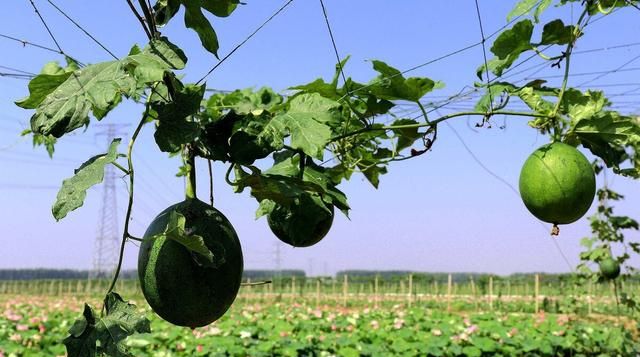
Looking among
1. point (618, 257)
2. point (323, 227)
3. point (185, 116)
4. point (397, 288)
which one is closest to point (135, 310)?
point (185, 116)

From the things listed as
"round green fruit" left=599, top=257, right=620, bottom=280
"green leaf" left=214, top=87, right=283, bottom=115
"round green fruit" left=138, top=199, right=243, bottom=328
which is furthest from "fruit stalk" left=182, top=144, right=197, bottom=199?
"round green fruit" left=599, top=257, right=620, bottom=280

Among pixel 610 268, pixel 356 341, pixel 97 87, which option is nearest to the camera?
pixel 97 87

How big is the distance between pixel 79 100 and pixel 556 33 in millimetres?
1227

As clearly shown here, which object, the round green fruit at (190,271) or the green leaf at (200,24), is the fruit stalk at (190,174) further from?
the green leaf at (200,24)

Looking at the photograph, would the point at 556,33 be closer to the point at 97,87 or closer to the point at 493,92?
the point at 493,92

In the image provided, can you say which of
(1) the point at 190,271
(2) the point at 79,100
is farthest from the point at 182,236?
(2) the point at 79,100

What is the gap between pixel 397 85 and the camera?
1754mm

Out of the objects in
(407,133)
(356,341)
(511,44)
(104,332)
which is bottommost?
(356,341)

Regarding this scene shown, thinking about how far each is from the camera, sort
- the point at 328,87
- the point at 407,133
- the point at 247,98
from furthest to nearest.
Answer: the point at 247,98
the point at 407,133
the point at 328,87

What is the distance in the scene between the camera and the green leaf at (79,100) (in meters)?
1.03

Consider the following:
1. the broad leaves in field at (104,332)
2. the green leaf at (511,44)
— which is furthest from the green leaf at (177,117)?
the green leaf at (511,44)

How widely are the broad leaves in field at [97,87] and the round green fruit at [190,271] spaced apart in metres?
0.31

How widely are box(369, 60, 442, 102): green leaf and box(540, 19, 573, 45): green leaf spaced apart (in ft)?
1.03

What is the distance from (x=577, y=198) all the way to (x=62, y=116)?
1214 mm
